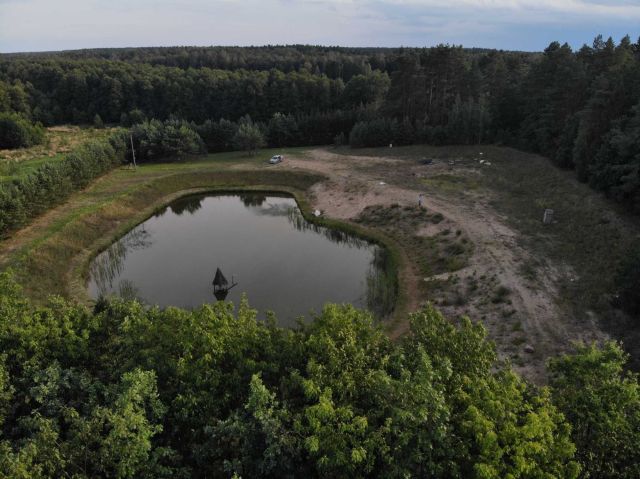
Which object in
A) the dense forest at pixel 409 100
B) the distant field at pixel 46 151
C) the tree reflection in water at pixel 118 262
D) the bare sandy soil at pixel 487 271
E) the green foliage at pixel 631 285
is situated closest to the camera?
the bare sandy soil at pixel 487 271

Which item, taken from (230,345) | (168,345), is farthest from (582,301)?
(168,345)

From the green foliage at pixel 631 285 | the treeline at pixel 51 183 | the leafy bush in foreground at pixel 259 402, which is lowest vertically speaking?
the treeline at pixel 51 183

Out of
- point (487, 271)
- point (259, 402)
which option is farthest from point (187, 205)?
point (259, 402)

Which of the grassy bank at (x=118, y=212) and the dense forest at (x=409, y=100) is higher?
the dense forest at (x=409, y=100)

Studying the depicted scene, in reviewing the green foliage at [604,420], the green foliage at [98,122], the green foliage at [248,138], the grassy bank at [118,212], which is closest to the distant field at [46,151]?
the green foliage at [98,122]

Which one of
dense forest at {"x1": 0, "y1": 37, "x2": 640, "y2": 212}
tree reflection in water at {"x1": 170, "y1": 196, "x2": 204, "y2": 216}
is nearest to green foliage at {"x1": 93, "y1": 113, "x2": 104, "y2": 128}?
dense forest at {"x1": 0, "y1": 37, "x2": 640, "y2": 212}

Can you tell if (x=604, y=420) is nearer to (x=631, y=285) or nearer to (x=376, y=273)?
(x=631, y=285)

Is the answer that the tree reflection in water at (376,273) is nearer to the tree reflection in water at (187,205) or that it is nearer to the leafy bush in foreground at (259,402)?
the tree reflection in water at (187,205)
